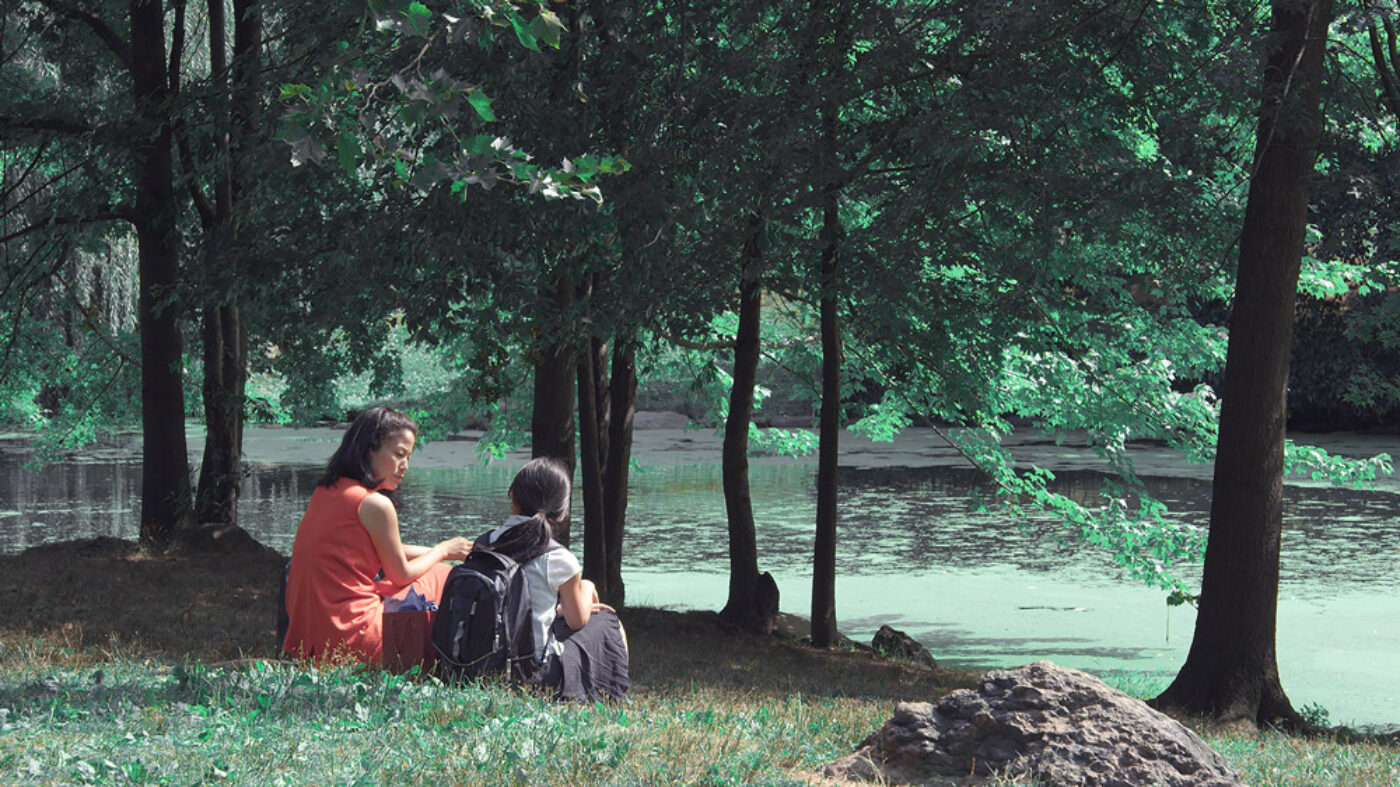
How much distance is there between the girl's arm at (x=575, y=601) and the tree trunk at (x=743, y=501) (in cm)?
660

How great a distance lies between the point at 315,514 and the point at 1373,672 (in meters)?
9.98

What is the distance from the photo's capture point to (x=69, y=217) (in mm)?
11297

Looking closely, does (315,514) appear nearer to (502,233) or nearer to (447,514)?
(502,233)

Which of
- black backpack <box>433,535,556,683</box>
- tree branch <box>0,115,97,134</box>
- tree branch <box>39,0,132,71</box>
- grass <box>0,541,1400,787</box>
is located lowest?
grass <box>0,541,1400,787</box>

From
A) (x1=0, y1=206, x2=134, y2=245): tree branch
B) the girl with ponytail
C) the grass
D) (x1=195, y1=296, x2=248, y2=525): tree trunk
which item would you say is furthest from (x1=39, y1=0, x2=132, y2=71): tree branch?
the girl with ponytail

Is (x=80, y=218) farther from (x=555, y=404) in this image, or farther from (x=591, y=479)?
(x=591, y=479)

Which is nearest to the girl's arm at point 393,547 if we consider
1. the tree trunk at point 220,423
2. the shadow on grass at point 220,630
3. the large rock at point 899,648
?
the shadow on grass at point 220,630

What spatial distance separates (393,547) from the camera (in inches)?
193

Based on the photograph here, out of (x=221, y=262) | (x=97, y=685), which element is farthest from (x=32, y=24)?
(x=97, y=685)

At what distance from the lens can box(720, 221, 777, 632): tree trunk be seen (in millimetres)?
11633

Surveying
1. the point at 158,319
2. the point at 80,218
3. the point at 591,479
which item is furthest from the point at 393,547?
the point at 80,218

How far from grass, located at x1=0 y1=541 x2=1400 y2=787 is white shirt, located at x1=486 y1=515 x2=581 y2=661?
299 mm

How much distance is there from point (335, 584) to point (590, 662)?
1008 mm

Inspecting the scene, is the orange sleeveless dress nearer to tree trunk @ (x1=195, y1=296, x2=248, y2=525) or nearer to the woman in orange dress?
the woman in orange dress
